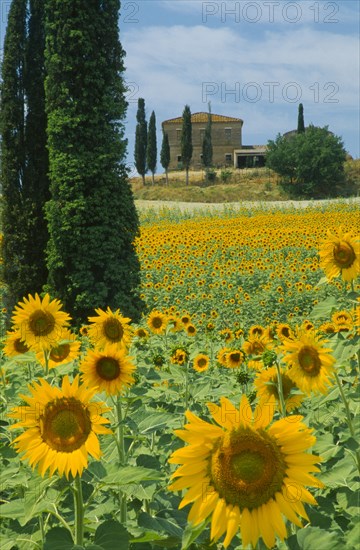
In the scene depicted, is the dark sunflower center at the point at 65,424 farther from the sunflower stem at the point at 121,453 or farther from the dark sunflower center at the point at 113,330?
the dark sunflower center at the point at 113,330

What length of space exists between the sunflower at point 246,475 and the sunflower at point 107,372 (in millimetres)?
1069

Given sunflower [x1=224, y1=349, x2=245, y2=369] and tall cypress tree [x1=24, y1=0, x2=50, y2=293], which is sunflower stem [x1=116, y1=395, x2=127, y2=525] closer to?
sunflower [x1=224, y1=349, x2=245, y2=369]

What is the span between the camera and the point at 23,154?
11.1 m

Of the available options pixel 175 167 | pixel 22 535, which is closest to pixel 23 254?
pixel 22 535

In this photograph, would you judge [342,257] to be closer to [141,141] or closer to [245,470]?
[245,470]

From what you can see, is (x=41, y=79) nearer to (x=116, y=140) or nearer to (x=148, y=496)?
(x=116, y=140)

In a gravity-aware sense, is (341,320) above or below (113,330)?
below

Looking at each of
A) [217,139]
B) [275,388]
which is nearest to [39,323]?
[275,388]

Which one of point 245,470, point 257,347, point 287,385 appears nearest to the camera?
point 245,470

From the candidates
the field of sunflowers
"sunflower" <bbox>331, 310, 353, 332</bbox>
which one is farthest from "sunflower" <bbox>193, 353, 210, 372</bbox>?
"sunflower" <bbox>331, 310, 353, 332</bbox>

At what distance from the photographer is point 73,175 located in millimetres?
10336

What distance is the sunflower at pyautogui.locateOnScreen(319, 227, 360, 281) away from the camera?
3.09 m

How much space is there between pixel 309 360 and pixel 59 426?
4.09 ft

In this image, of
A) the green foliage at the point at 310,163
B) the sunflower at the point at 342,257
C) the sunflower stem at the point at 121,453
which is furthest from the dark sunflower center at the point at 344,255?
the green foliage at the point at 310,163
